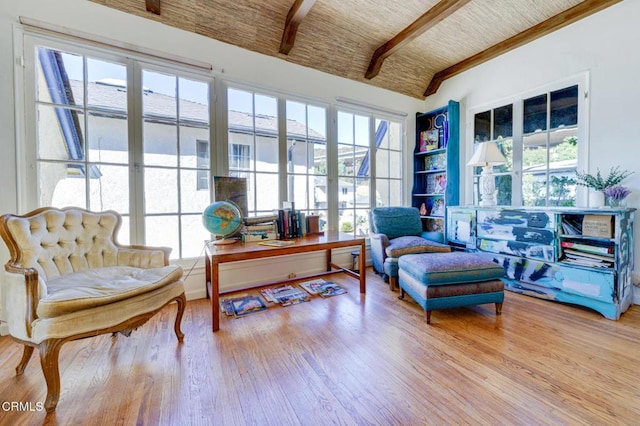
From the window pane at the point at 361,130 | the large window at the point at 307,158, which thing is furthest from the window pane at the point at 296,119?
the window pane at the point at 361,130

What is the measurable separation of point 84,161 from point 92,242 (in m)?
0.79

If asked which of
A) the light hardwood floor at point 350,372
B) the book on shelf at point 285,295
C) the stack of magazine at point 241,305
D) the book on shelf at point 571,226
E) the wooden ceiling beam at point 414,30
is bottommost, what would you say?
the light hardwood floor at point 350,372

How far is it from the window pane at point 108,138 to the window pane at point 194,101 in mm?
515

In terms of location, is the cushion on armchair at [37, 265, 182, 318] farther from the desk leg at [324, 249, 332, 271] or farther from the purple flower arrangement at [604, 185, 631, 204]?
the purple flower arrangement at [604, 185, 631, 204]

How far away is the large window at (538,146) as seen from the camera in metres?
2.71

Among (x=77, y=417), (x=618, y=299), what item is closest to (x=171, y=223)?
(x=77, y=417)

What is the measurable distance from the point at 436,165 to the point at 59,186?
434 centimetres

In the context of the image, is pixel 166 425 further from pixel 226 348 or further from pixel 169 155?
pixel 169 155

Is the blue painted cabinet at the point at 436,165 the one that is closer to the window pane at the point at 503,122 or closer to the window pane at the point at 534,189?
the window pane at the point at 503,122

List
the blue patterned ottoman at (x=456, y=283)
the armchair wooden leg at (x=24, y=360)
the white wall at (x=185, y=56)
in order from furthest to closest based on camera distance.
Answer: the blue patterned ottoman at (x=456, y=283), the white wall at (x=185, y=56), the armchair wooden leg at (x=24, y=360)

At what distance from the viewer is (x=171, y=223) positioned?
248 centimetres

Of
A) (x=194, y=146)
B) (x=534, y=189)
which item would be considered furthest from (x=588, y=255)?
(x=194, y=146)

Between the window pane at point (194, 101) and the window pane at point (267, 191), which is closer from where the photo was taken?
the window pane at point (194, 101)

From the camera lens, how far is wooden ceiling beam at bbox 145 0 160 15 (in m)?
2.17
